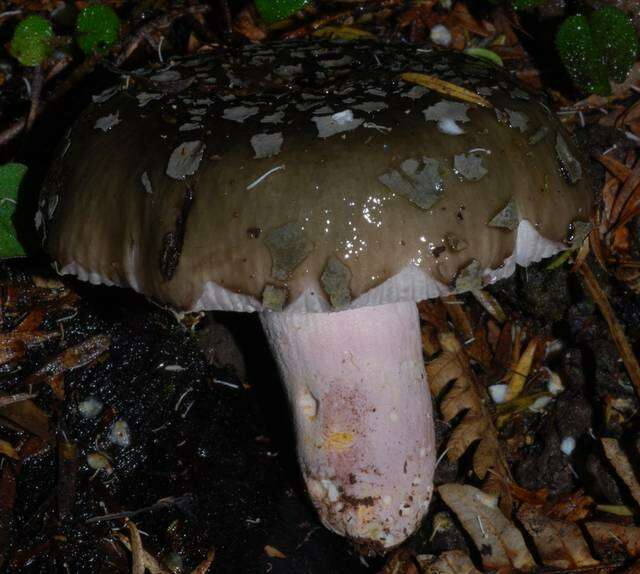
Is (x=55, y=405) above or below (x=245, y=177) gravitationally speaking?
below

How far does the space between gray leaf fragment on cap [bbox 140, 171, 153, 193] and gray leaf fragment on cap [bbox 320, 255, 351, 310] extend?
0.59m

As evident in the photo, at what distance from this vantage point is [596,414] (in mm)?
3250

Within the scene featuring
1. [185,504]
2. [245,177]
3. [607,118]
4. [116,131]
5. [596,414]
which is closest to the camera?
[245,177]

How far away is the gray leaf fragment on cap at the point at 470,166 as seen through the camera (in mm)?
2090

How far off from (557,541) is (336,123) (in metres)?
1.86

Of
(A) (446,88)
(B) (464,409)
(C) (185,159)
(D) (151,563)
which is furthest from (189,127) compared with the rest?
(B) (464,409)

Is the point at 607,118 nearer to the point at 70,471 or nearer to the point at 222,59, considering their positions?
the point at 222,59

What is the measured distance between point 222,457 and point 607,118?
2413 mm

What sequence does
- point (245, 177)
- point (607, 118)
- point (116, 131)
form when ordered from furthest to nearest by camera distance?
point (607, 118) → point (116, 131) → point (245, 177)

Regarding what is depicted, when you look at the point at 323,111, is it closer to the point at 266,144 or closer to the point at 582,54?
the point at 266,144

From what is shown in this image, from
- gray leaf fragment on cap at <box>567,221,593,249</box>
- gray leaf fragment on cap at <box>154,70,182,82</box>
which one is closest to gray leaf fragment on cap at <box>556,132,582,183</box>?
gray leaf fragment on cap at <box>567,221,593,249</box>

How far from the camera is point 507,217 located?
83.4 inches

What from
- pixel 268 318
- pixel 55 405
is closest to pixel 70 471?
pixel 55 405

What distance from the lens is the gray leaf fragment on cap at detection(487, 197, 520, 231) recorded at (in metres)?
2.10
